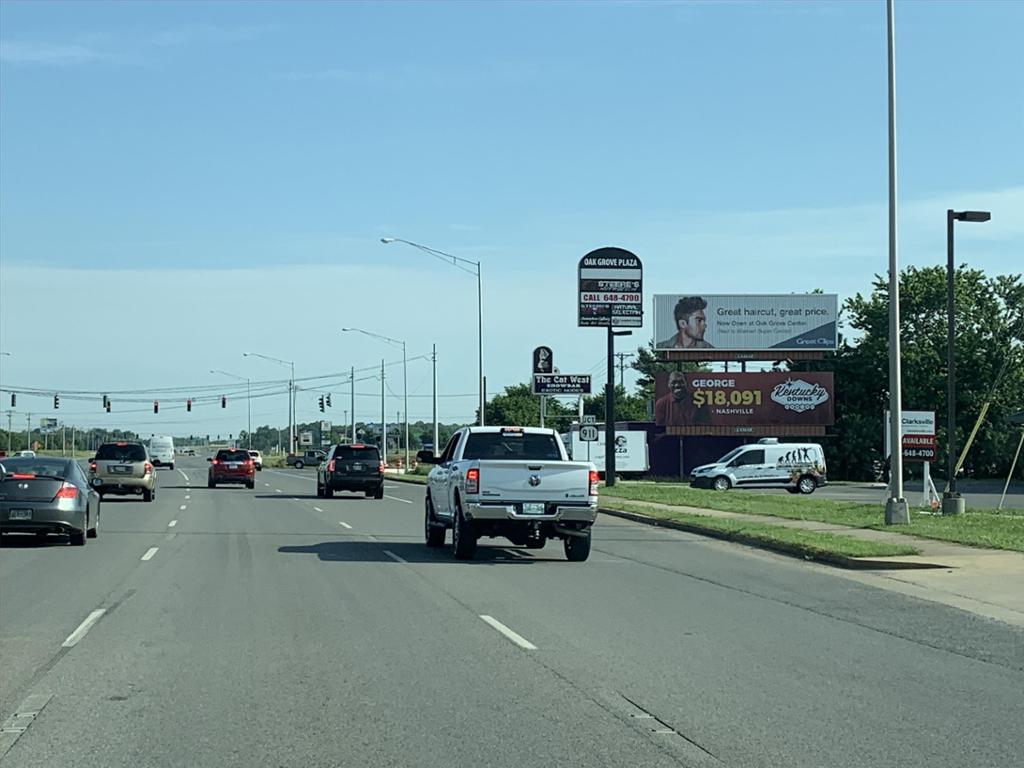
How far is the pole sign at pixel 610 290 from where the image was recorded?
166ft

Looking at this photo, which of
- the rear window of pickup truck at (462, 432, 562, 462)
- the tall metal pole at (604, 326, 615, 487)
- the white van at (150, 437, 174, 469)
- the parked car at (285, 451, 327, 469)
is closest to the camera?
the rear window of pickup truck at (462, 432, 562, 462)

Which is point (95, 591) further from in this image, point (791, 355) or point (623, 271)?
point (791, 355)

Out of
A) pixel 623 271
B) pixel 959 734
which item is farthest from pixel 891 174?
pixel 623 271

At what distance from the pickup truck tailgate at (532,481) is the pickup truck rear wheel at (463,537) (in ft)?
2.26

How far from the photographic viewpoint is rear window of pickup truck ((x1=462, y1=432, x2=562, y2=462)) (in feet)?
72.3

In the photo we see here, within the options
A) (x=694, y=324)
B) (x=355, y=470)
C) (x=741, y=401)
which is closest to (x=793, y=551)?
(x=355, y=470)

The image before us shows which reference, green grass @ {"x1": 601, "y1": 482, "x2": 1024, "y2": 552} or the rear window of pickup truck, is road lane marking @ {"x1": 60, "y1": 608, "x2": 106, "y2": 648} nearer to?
the rear window of pickup truck

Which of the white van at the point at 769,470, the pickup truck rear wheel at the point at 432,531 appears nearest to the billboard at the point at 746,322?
the white van at the point at 769,470

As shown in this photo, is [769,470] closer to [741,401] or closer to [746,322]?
[741,401]

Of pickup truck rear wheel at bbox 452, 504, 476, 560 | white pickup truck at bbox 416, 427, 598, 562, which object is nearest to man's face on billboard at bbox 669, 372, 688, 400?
white pickup truck at bbox 416, 427, 598, 562

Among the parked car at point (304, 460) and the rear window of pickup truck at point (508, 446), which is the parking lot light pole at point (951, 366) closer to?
the rear window of pickup truck at point (508, 446)

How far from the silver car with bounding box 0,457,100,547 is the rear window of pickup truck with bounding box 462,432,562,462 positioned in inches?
277

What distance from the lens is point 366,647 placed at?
12.0 metres

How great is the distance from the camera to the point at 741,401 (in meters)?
71.9
